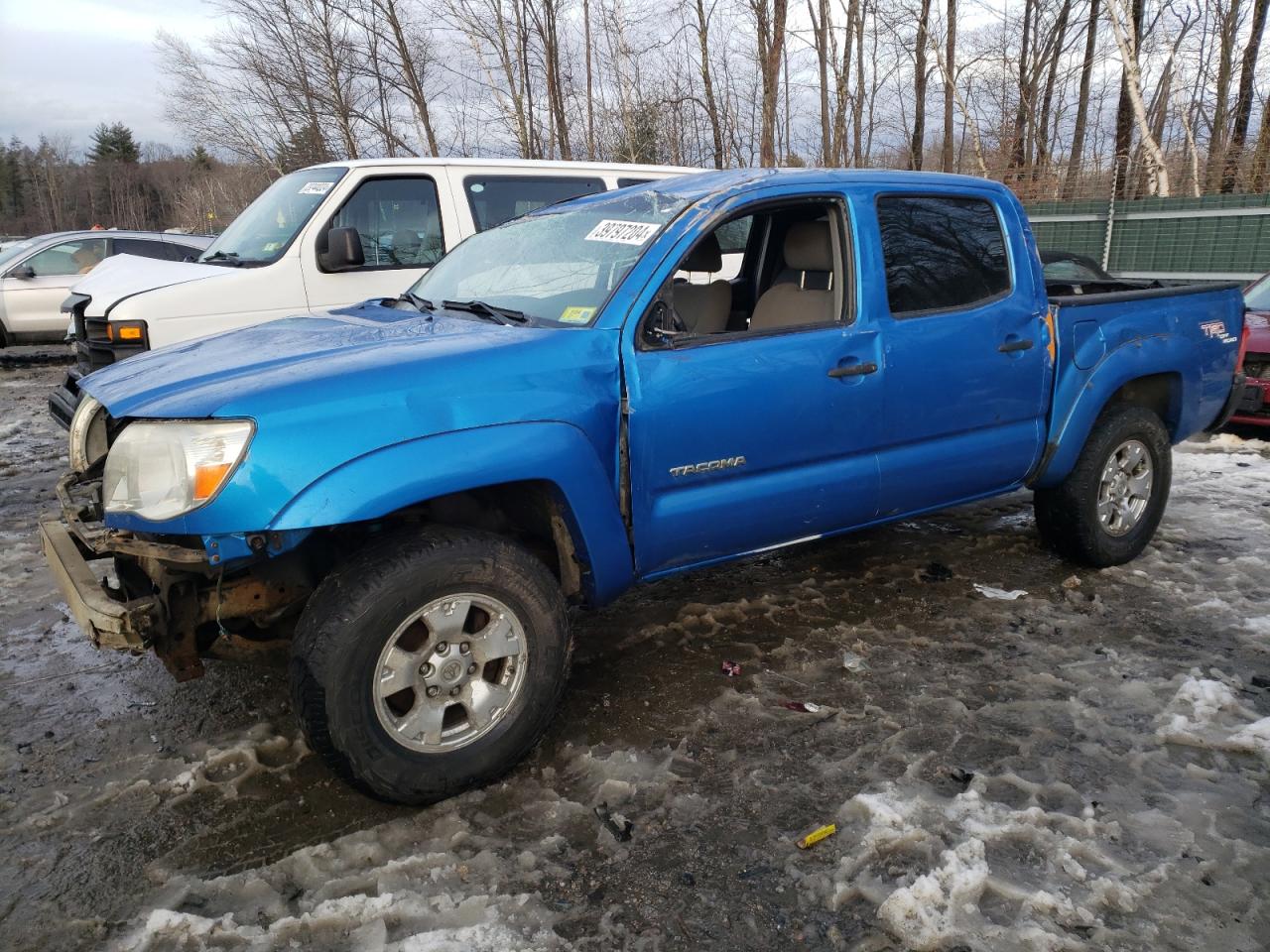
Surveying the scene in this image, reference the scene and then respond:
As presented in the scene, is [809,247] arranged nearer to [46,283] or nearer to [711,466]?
[711,466]

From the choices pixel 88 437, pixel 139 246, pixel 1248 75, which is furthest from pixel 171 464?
pixel 1248 75

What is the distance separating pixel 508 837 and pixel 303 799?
0.70 m

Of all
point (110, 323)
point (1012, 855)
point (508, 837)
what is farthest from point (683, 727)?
point (110, 323)

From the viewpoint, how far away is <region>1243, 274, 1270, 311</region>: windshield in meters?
7.57

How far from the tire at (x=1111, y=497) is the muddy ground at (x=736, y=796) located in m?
0.29

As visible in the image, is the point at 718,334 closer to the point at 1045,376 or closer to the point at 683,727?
the point at 683,727

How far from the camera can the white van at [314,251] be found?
589 centimetres

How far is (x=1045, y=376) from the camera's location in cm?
401

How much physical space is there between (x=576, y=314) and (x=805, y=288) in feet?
4.20

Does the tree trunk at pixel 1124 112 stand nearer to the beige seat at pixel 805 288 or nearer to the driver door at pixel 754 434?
Result: the beige seat at pixel 805 288

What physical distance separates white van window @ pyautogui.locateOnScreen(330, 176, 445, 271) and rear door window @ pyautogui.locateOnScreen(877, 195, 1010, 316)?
12.8 ft

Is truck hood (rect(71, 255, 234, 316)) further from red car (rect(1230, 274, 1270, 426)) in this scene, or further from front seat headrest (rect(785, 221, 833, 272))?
red car (rect(1230, 274, 1270, 426))

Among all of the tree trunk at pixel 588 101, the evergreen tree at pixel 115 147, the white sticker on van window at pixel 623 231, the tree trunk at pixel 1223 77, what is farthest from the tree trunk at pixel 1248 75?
the evergreen tree at pixel 115 147

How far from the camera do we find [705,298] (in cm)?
425
